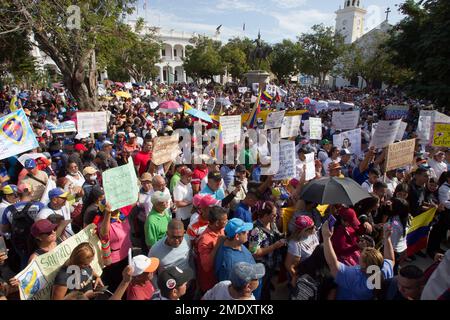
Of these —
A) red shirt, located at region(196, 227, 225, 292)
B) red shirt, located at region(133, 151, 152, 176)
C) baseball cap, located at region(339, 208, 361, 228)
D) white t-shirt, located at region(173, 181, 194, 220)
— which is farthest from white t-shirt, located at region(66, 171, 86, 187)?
baseball cap, located at region(339, 208, 361, 228)

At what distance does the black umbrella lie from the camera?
3.66m

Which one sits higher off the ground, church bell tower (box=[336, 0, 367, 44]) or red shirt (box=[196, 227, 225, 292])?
church bell tower (box=[336, 0, 367, 44])

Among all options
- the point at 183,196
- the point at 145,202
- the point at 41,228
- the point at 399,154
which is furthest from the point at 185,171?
the point at 399,154

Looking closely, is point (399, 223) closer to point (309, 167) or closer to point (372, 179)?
point (372, 179)

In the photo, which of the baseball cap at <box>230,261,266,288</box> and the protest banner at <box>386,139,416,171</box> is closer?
the baseball cap at <box>230,261,266,288</box>

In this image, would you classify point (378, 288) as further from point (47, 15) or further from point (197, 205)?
point (47, 15)

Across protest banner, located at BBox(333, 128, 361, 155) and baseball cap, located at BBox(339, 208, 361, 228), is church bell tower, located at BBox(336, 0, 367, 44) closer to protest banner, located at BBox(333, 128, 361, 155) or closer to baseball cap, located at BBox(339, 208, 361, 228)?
protest banner, located at BBox(333, 128, 361, 155)

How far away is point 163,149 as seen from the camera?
5.56 metres

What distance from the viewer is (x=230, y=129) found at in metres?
7.05

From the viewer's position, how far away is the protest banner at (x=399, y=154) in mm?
5269

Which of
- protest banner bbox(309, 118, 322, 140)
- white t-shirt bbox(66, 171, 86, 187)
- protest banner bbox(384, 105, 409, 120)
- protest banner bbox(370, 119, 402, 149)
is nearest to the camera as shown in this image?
white t-shirt bbox(66, 171, 86, 187)

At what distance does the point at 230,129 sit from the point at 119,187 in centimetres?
386

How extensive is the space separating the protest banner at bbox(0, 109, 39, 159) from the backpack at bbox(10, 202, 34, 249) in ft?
5.13
